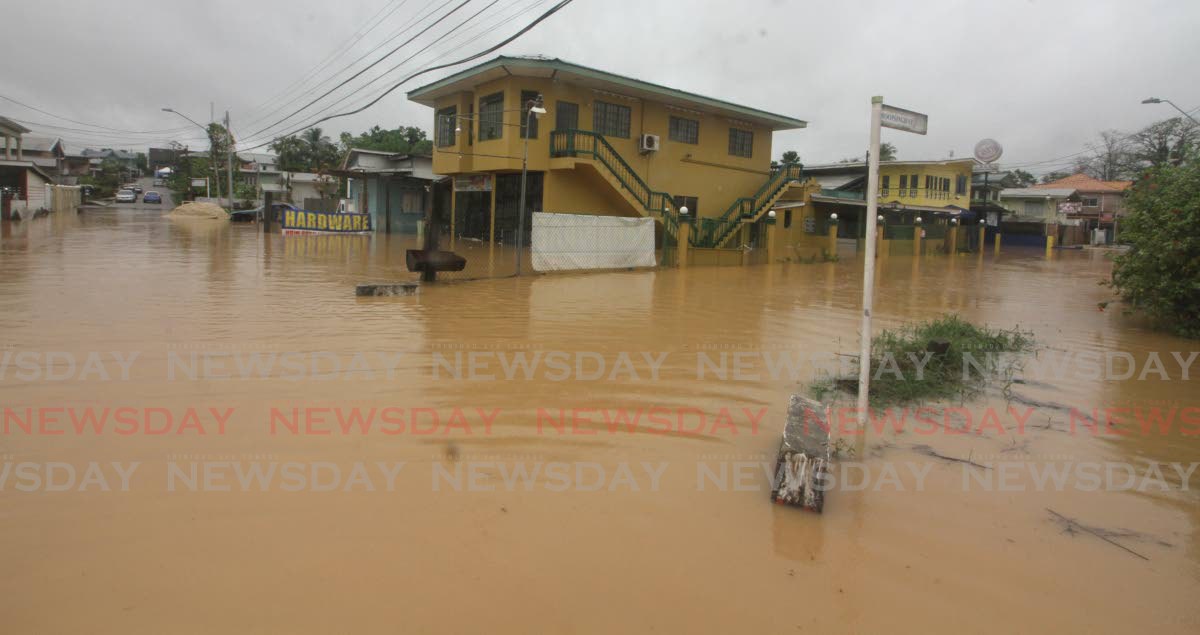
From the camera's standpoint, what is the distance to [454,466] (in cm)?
428

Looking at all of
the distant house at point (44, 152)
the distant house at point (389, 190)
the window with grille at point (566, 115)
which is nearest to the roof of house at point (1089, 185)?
the window with grille at point (566, 115)

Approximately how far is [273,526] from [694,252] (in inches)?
726

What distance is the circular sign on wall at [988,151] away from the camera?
39000 mm

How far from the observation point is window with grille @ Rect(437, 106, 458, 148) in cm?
2723

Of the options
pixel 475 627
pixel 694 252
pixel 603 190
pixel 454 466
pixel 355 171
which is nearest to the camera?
pixel 475 627

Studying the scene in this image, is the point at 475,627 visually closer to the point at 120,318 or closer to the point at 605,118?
the point at 120,318

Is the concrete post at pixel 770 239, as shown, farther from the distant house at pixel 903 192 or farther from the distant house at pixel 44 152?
the distant house at pixel 44 152

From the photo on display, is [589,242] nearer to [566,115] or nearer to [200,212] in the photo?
[566,115]

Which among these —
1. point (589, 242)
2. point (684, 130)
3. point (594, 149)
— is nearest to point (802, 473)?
point (589, 242)

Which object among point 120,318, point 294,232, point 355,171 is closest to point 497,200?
point 294,232

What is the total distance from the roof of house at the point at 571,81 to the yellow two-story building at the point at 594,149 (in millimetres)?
40

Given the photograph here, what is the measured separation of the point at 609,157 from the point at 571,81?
108 inches

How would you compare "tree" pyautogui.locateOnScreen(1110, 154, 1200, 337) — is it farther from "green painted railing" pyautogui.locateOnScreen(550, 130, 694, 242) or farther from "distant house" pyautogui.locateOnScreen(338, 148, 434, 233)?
"distant house" pyautogui.locateOnScreen(338, 148, 434, 233)

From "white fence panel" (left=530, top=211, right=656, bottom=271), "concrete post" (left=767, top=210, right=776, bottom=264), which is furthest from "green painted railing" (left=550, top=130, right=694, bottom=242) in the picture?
"concrete post" (left=767, top=210, right=776, bottom=264)
